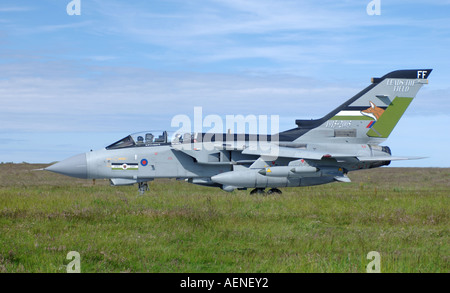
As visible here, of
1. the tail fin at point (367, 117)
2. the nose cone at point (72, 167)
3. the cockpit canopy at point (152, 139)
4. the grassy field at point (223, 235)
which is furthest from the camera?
the tail fin at point (367, 117)

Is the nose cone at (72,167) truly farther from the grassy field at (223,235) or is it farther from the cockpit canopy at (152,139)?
the grassy field at (223,235)

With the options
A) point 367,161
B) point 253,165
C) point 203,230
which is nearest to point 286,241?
point 203,230

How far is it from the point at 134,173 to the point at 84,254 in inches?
509

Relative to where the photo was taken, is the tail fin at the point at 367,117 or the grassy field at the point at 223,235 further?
the tail fin at the point at 367,117

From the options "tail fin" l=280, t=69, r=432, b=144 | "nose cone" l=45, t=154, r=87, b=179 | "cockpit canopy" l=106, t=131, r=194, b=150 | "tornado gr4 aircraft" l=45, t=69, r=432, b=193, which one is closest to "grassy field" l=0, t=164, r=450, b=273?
"nose cone" l=45, t=154, r=87, b=179

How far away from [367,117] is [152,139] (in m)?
10.7

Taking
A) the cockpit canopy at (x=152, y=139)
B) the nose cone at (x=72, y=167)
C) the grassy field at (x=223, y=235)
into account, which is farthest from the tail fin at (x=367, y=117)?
the nose cone at (x=72, y=167)

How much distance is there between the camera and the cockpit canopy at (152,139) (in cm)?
2211

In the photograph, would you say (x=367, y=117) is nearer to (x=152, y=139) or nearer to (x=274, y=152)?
(x=274, y=152)

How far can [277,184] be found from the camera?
882 inches

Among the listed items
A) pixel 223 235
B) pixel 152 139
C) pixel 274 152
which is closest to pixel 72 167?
pixel 152 139

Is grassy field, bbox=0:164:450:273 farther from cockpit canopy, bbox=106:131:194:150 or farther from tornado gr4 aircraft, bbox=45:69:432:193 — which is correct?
cockpit canopy, bbox=106:131:194:150

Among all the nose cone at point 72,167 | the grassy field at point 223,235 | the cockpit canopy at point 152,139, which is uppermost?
the cockpit canopy at point 152,139
